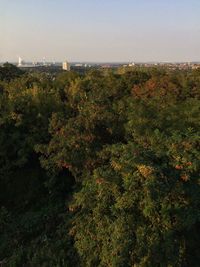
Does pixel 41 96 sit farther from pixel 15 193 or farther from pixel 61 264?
pixel 61 264

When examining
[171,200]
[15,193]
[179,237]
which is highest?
[171,200]

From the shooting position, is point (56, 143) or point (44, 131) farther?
point (44, 131)

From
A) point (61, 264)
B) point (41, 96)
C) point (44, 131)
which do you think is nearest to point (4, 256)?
point (61, 264)

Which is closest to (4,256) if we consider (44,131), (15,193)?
(15,193)

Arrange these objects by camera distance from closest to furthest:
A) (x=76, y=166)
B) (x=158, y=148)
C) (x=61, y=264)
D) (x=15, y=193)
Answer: (x=61, y=264) < (x=158, y=148) < (x=76, y=166) < (x=15, y=193)

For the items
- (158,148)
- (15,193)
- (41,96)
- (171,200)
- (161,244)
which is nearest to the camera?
(161,244)

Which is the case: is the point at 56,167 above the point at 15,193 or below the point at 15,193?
above
